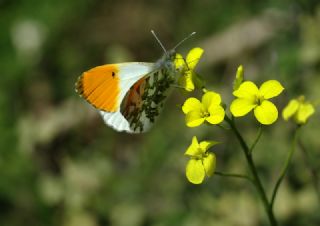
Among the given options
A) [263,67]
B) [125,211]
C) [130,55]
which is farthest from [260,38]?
[125,211]

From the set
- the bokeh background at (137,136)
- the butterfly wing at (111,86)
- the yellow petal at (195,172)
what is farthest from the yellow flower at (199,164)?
the bokeh background at (137,136)

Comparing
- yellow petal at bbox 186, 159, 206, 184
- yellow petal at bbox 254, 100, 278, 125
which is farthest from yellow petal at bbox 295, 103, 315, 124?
yellow petal at bbox 186, 159, 206, 184

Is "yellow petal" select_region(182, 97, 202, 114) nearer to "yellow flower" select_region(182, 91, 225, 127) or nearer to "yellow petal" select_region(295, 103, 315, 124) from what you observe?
"yellow flower" select_region(182, 91, 225, 127)

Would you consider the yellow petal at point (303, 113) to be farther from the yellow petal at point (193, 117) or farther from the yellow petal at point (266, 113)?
the yellow petal at point (193, 117)

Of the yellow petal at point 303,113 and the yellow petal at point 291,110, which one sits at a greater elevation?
the yellow petal at point 291,110

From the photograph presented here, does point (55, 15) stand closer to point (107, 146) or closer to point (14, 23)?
point (14, 23)

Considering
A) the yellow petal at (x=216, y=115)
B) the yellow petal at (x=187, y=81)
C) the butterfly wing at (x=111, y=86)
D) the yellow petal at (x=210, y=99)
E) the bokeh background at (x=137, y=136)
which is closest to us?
the yellow petal at (x=216, y=115)
